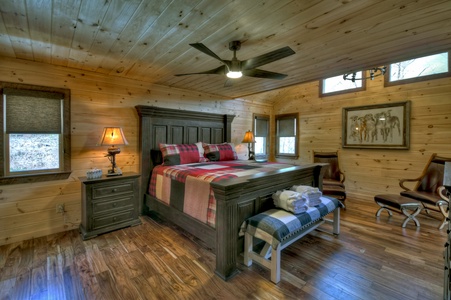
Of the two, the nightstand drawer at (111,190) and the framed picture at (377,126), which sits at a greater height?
the framed picture at (377,126)

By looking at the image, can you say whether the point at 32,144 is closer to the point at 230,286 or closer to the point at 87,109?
the point at 87,109

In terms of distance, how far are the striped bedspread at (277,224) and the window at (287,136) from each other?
350 centimetres

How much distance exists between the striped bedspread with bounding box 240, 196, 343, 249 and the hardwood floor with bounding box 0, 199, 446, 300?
0.40 meters

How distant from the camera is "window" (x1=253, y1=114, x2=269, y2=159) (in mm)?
5680

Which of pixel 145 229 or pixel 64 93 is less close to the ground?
pixel 64 93

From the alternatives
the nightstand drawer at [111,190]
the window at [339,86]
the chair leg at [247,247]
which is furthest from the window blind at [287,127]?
the nightstand drawer at [111,190]

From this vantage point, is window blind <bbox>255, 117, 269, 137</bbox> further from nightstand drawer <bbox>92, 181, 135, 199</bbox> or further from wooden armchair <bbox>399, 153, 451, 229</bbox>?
nightstand drawer <bbox>92, 181, 135, 199</bbox>

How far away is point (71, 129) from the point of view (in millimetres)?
3008

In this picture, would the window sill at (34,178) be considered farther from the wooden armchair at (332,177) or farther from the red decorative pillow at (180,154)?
the wooden armchair at (332,177)

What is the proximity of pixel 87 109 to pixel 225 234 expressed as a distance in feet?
8.97

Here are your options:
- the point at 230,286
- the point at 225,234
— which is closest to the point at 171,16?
the point at 225,234

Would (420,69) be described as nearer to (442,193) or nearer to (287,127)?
(442,193)

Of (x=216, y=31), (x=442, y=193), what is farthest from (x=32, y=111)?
(x=442, y=193)

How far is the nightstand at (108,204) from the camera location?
9.03 ft
